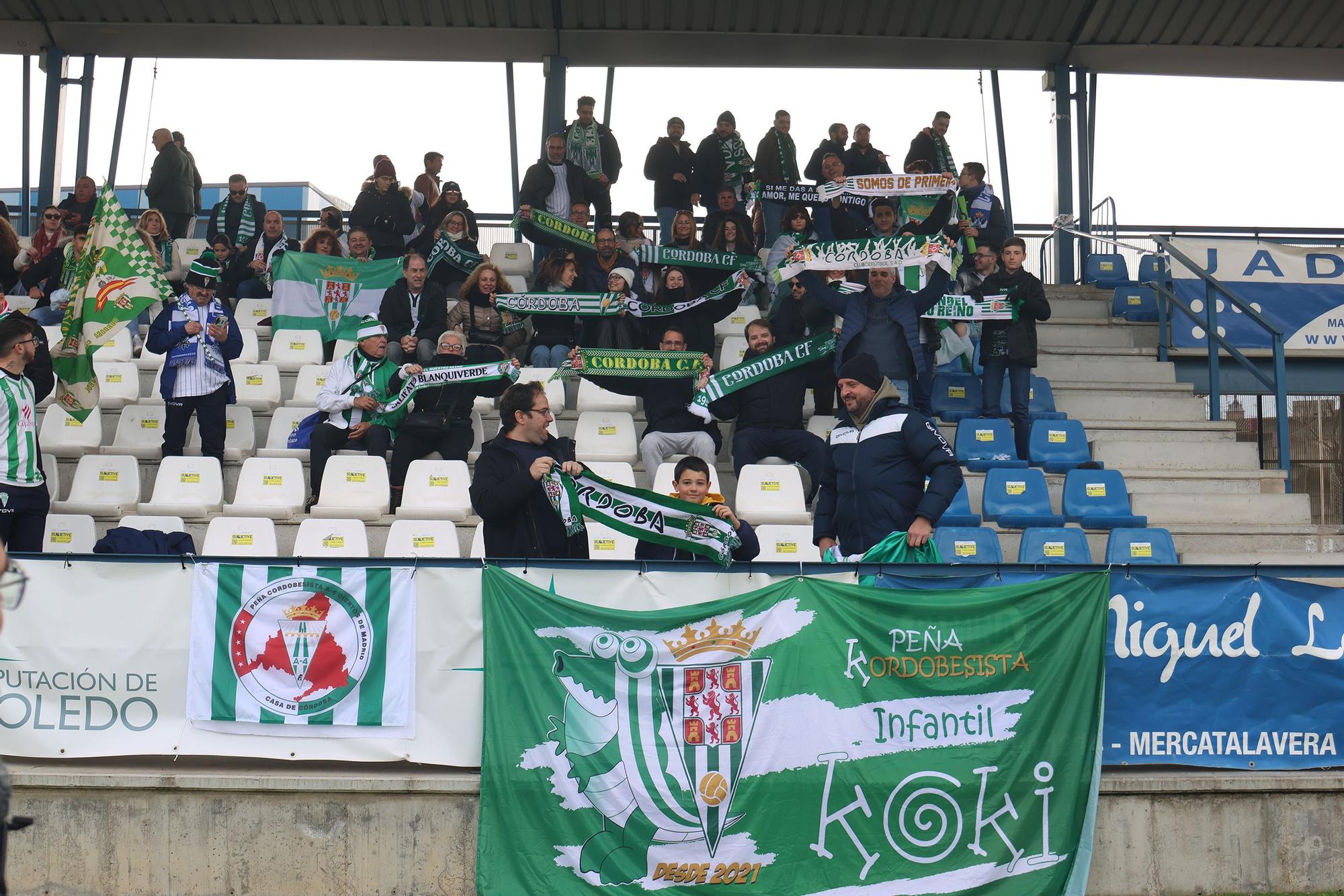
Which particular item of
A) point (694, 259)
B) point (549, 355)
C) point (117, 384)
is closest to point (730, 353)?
point (694, 259)

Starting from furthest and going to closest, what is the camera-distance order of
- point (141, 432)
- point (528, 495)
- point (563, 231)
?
1. point (563, 231)
2. point (141, 432)
3. point (528, 495)

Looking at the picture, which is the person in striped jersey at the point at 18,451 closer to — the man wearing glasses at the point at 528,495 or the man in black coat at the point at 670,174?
the man wearing glasses at the point at 528,495

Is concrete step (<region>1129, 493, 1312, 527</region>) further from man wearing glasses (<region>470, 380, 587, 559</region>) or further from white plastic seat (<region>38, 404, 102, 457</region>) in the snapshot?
white plastic seat (<region>38, 404, 102, 457</region>)

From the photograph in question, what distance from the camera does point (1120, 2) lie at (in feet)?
52.5

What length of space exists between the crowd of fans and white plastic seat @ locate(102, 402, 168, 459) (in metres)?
0.42

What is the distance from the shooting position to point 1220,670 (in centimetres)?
674

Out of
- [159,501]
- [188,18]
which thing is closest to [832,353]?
[159,501]

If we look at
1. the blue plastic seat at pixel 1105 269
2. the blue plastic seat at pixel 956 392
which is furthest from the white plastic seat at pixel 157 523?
the blue plastic seat at pixel 1105 269

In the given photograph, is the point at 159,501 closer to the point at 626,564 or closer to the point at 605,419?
the point at 605,419

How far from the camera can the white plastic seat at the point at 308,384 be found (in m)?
12.1

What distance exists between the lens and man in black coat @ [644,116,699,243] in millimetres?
15516

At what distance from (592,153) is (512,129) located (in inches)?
86.2

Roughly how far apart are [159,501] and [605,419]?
3521 mm

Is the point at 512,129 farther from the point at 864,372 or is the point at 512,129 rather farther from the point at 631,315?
the point at 864,372
